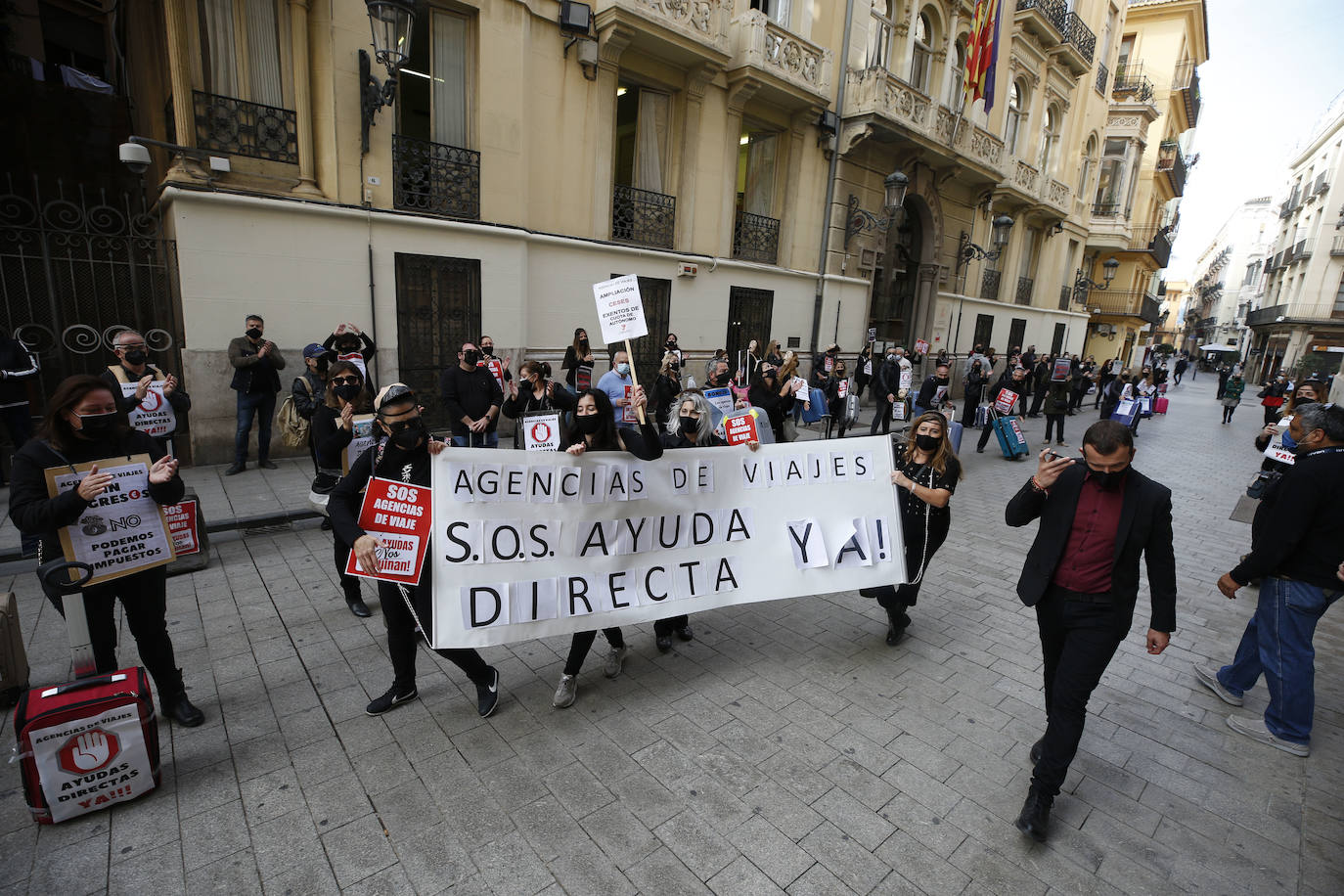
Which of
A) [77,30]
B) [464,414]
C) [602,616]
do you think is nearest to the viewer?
[602,616]

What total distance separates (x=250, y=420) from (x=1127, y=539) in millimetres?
9532

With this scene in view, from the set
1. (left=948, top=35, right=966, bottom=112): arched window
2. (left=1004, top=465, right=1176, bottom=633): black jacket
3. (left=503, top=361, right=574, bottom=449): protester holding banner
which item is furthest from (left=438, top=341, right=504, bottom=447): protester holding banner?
(left=948, top=35, right=966, bottom=112): arched window

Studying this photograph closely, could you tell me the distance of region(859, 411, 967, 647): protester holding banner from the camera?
446 cm

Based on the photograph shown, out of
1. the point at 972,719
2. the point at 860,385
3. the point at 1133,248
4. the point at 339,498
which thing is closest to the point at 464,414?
the point at 339,498

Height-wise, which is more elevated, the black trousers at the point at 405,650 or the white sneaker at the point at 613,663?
the black trousers at the point at 405,650

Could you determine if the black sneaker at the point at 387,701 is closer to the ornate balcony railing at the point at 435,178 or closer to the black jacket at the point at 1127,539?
the black jacket at the point at 1127,539

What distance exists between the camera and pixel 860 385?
16.6m

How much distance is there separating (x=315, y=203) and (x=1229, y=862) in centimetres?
1101

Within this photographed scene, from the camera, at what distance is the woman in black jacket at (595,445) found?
3889 millimetres

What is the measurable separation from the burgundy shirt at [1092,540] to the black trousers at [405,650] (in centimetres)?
326

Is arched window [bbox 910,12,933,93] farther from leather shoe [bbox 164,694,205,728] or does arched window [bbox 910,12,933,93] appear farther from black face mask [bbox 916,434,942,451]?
leather shoe [bbox 164,694,205,728]

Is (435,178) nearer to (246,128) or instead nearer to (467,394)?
(246,128)

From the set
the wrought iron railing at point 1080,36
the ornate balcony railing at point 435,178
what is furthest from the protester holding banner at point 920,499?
the wrought iron railing at point 1080,36

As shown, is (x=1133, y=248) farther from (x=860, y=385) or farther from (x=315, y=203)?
(x=315, y=203)
